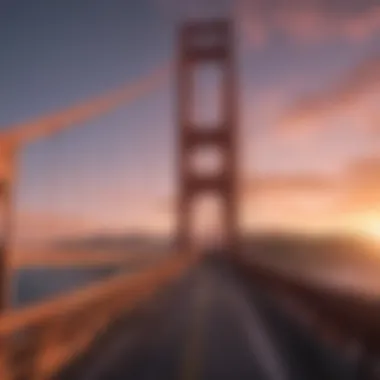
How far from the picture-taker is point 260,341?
6.14 meters

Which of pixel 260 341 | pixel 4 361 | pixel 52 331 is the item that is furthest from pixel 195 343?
pixel 4 361

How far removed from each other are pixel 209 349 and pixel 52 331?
2.03m

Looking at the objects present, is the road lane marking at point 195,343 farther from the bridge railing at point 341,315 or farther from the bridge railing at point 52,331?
the bridge railing at point 341,315

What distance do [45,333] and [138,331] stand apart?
9.30 feet

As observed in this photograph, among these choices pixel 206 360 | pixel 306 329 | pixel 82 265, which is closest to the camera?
pixel 206 360

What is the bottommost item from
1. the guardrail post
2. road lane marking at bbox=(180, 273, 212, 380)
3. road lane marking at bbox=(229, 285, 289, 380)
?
road lane marking at bbox=(180, 273, 212, 380)

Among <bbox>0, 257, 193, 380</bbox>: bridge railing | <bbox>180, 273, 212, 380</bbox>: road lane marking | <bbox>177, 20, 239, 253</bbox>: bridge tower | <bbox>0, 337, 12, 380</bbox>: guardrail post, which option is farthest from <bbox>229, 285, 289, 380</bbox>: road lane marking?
<bbox>177, 20, 239, 253</bbox>: bridge tower

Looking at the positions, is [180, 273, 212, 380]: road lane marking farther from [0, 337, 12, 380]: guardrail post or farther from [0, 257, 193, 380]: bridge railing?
[0, 337, 12, 380]: guardrail post

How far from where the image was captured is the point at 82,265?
11.2m

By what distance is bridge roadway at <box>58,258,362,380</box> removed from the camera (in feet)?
15.0

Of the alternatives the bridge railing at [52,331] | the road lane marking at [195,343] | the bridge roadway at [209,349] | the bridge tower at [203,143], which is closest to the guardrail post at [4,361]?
the bridge railing at [52,331]

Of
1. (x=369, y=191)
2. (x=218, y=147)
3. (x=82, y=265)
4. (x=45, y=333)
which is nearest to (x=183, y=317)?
(x=369, y=191)

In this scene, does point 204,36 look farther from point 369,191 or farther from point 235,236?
point 369,191

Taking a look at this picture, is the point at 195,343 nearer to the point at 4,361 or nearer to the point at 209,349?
the point at 209,349
